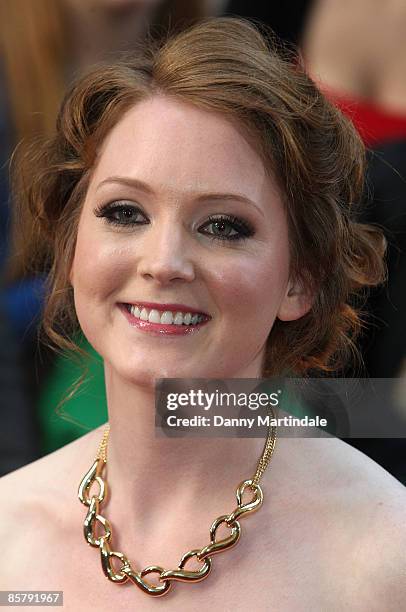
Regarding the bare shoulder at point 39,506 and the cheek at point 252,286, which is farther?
the bare shoulder at point 39,506

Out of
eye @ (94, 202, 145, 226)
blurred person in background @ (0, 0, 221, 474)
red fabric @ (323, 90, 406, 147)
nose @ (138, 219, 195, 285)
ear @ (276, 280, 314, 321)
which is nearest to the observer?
nose @ (138, 219, 195, 285)

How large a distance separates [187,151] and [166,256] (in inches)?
7.8

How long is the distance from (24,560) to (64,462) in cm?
23

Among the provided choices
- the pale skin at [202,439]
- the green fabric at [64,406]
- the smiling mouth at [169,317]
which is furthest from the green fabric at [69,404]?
the smiling mouth at [169,317]

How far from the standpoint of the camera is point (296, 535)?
6.85 feet

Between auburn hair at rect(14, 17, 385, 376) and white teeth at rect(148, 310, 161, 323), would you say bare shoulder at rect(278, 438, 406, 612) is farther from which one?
white teeth at rect(148, 310, 161, 323)

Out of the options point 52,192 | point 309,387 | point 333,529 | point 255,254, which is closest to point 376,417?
point 309,387

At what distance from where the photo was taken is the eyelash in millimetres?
2008

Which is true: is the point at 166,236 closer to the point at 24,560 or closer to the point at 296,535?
the point at 296,535

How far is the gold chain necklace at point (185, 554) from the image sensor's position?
2.07 meters

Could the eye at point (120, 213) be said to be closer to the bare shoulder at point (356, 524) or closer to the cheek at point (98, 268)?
the cheek at point (98, 268)

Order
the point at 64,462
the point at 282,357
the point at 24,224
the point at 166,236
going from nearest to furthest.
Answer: the point at 166,236 → the point at 282,357 → the point at 64,462 → the point at 24,224

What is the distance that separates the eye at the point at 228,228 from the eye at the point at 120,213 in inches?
5.3

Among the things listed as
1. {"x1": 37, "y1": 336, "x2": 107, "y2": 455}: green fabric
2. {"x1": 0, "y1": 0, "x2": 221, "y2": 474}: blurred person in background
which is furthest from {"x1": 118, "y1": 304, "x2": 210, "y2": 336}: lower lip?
{"x1": 0, "y1": 0, "x2": 221, "y2": 474}: blurred person in background
